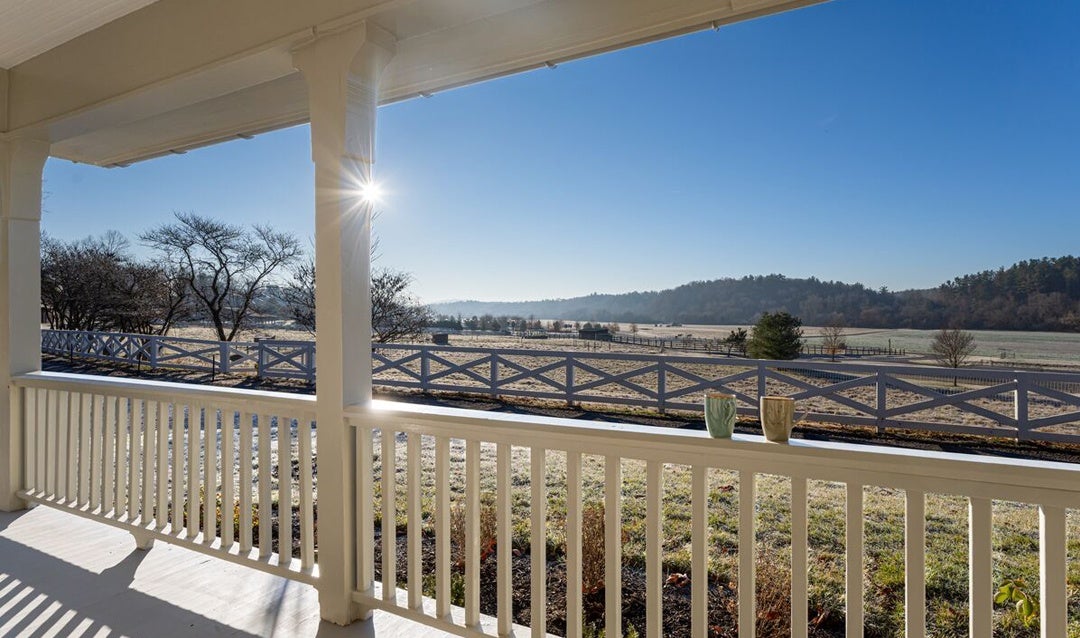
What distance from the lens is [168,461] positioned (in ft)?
7.51

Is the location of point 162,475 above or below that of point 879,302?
below

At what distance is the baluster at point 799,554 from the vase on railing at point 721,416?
186 mm

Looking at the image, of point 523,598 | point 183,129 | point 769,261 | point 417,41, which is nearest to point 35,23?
point 183,129

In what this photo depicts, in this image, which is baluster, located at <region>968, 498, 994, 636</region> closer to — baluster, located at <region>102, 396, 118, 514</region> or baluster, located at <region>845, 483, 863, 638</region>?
baluster, located at <region>845, 483, 863, 638</region>

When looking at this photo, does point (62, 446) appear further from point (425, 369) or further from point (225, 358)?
point (225, 358)

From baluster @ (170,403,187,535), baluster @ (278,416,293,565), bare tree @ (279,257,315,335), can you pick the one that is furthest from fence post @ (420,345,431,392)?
baluster @ (278,416,293,565)

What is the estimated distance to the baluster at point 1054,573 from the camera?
1.03 metres

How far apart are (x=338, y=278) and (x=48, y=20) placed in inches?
77.4

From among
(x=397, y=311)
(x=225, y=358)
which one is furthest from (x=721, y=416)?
(x=225, y=358)

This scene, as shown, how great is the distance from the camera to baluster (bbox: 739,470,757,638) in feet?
4.13

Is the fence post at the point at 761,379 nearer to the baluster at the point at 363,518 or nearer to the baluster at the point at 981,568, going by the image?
the baluster at the point at 981,568

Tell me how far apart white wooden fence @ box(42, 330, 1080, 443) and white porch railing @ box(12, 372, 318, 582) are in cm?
182

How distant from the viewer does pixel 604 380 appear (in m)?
6.56

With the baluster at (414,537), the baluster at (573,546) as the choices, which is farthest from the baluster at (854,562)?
the baluster at (414,537)
